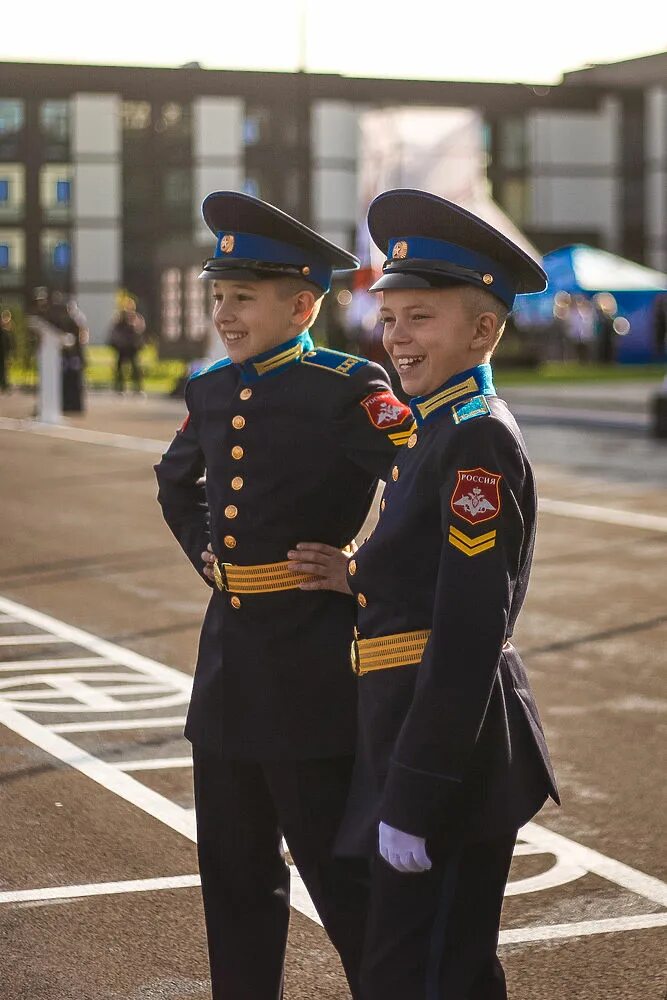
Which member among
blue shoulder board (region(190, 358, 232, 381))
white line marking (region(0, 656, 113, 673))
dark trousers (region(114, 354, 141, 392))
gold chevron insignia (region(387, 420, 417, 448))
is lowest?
white line marking (region(0, 656, 113, 673))

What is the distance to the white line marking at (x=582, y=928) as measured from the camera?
479 cm

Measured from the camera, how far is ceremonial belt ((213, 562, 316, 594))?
148 inches

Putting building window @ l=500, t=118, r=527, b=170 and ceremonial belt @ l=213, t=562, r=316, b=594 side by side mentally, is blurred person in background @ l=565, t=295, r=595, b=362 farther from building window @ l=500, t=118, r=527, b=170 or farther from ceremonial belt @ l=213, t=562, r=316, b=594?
ceremonial belt @ l=213, t=562, r=316, b=594

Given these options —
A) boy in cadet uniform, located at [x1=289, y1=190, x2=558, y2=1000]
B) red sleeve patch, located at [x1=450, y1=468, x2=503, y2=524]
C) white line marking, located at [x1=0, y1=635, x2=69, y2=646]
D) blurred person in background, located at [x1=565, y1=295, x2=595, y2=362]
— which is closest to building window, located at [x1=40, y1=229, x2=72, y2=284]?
blurred person in background, located at [x1=565, y1=295, x2=595, y2=362]

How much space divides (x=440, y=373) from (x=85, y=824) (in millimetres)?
3048

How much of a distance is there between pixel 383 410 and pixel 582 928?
182cm

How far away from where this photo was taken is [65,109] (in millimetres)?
68562

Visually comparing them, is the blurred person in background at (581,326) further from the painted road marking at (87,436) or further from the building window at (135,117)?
the building window at (135,117)

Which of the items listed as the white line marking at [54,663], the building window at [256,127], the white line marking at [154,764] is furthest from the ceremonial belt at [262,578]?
the building window at [256,127]

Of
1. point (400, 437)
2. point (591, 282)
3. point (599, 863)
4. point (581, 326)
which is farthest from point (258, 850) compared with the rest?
point (581, 326)

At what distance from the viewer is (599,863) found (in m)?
5.44

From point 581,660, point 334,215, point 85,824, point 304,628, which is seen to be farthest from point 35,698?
point 334,215

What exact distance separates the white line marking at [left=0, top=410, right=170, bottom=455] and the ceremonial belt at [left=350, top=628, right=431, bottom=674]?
16.7 m

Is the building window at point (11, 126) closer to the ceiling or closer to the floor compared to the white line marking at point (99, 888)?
closer to the ceiling
